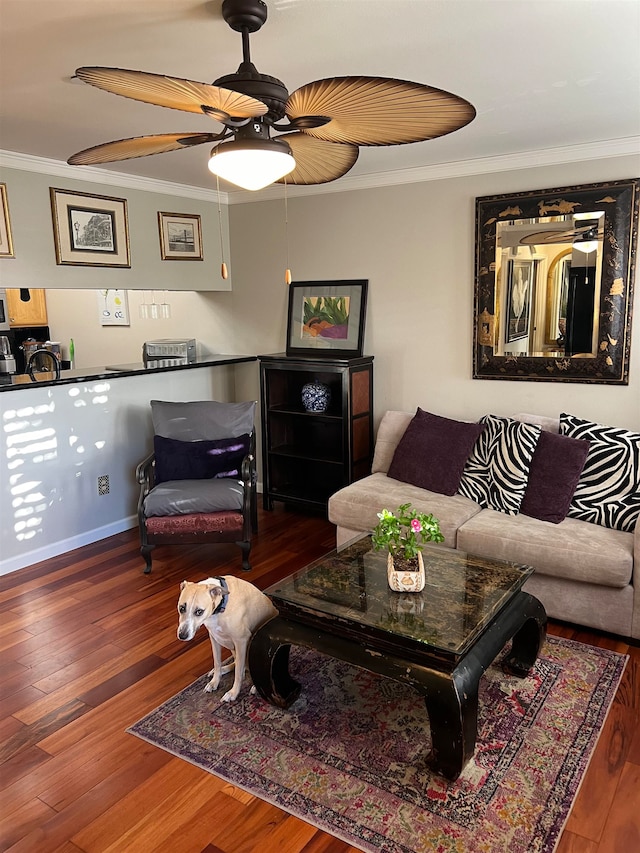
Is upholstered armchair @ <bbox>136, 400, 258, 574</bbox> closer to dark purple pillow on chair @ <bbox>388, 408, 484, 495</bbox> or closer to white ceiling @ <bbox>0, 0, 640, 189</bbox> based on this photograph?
dark purple pillow on chair @ <bbox>388, 408, 484, 495</bbox>

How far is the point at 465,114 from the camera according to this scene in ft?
5.38

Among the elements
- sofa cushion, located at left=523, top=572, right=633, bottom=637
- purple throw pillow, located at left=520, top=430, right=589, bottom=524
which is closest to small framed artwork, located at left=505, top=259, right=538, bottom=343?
purple throw pillow, located at left=520, top=430, right=589, bottom=524

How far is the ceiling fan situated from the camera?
4.86 feet

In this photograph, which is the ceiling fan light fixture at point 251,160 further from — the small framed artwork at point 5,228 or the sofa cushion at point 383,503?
the small framed artwork at point 5,228

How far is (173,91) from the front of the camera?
151 centimetres

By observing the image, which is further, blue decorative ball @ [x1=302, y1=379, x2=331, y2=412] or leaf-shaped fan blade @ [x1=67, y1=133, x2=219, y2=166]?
blue decorative ball @ [x1=302, y1=379, x2=331, y2=412]

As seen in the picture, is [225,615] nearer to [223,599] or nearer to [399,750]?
[223,599]

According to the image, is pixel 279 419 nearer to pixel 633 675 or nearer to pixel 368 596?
pixel 368 596

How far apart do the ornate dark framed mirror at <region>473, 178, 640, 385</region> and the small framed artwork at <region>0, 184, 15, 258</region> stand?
111 inches

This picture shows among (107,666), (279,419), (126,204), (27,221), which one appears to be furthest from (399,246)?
(107,666)

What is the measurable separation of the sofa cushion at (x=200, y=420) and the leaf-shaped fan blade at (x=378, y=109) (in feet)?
8.18

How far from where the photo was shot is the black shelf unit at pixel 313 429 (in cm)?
434

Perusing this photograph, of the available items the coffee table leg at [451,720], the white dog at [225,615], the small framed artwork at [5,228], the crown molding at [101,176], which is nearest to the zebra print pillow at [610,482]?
the coffee table leg at [451,720]

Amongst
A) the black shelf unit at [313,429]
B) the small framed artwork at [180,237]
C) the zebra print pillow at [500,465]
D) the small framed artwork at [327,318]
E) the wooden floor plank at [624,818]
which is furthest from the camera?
the small framed artwork at [180,237]
